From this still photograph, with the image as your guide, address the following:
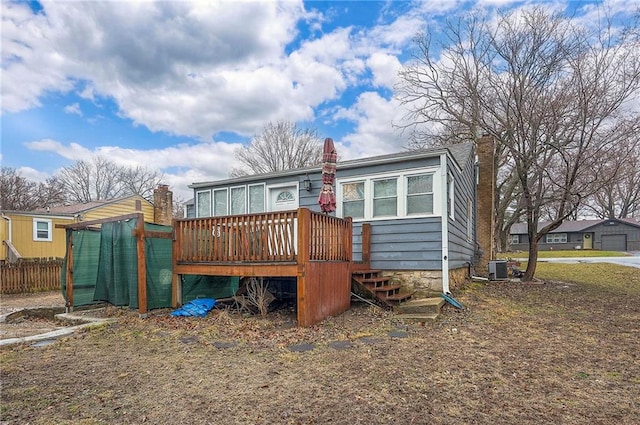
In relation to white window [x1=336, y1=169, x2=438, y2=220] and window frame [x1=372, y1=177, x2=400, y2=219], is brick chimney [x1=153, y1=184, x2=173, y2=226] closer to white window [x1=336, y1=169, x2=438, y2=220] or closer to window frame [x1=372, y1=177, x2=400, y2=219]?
white window [x1=336, y1=169, x2=438, y2=220]

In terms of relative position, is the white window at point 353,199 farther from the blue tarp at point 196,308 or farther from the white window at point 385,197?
the blue tarp at point 196,308

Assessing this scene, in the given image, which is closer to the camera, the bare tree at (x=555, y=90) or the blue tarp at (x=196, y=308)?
the blue tarp at (x=196, y=308)

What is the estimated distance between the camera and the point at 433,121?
725 inches

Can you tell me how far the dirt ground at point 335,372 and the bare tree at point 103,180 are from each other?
108 ft

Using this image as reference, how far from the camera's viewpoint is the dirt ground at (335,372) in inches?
117

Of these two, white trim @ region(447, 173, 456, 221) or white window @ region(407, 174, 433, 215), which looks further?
white trim @ region(447, 173, 456, 221)

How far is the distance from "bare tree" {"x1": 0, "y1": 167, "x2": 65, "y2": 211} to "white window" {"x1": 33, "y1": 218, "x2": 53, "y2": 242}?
538 inches

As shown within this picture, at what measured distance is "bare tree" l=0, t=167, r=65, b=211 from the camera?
27438 mm

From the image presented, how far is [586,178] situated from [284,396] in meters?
11.7

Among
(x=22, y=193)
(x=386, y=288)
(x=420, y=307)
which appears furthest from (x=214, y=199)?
(x=22, y=193)

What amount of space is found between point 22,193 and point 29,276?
20126 mm

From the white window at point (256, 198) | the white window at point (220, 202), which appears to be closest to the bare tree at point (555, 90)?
the white window at point (256, 198)

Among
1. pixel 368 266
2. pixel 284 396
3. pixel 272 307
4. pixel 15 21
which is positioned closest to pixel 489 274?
pixel 368 266

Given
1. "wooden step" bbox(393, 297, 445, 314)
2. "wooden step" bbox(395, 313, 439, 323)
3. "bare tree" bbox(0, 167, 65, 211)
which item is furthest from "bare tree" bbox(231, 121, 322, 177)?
"wooden step" bbox(395, 313, 439, 323)
